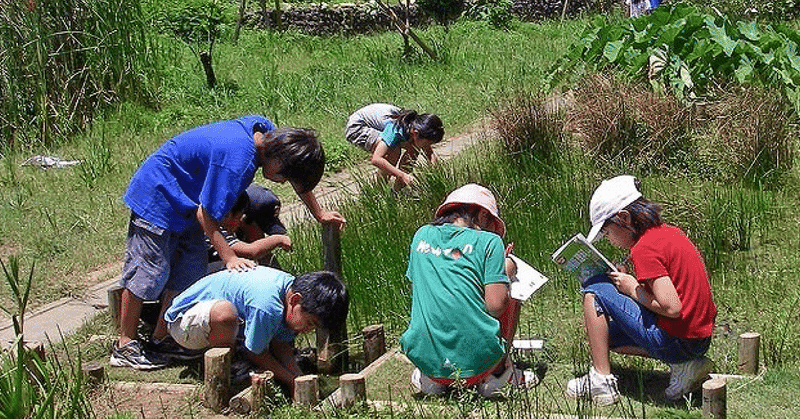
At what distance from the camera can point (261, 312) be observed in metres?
5.36

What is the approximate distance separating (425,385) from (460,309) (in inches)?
19.4

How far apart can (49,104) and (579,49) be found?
5218 mm

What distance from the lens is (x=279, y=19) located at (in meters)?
19.0

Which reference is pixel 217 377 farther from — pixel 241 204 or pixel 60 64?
pixel 60 64

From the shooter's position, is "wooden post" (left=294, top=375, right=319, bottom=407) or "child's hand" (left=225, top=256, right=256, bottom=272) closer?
"wooden post" (left=294, top=375, right=319, bottom=407)

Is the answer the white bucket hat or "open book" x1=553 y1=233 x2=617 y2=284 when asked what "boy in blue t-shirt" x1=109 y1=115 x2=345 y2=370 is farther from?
"open book" x1=553 y1=233 x2=617 y2=284

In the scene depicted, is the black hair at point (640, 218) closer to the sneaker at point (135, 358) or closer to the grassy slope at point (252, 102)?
the sneaker at point (135, 358)

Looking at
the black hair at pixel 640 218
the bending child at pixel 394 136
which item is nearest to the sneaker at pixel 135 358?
the black hair at pixel 640 218

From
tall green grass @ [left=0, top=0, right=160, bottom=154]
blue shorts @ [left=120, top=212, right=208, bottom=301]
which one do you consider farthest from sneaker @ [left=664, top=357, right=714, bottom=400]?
tall green grass @ [left=0, top=0, right=160, bottom=154]

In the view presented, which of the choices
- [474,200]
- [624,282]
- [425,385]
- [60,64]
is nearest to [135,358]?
[425,385]

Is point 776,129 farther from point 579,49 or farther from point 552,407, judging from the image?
point 552,407

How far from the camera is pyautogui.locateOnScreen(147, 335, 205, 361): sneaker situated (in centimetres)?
618

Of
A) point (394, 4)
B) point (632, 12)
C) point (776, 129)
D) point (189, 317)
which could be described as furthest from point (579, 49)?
point (394, 4)

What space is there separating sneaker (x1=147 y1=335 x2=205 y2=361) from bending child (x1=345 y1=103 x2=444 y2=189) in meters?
2.59
